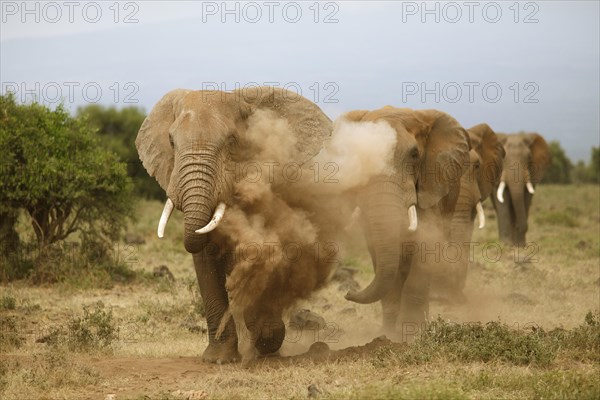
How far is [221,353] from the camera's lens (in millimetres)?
11227

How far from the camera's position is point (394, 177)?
12.5m

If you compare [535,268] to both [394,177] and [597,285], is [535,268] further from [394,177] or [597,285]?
[394,177]

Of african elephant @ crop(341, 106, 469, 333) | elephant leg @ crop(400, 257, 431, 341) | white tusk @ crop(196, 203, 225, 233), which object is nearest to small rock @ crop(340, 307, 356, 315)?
african elephant @ crop(341, 106, 469, 333)

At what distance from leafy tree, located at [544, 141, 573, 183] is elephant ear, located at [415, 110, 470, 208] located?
5553 cm

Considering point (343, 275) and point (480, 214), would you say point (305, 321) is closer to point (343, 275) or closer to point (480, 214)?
point (343, 275)

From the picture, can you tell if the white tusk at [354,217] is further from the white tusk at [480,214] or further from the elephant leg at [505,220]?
the elephant leg at [505,220]

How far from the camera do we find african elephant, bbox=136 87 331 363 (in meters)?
10.2

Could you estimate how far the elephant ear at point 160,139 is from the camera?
1129 centimetres

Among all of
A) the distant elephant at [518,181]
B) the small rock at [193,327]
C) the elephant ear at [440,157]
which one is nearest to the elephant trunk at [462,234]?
the elephant ear at [440,157]

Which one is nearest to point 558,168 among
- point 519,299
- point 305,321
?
point 519,299

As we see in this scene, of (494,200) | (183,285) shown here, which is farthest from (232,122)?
(494,200)

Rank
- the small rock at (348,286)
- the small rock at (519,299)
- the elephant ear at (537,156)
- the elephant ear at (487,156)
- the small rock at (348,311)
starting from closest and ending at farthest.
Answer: the small rock at (348,311) → the small rock at (519,299) → the small rock at (348,286) → the elephant ear at (487,156) → the elephant ear at (537,156)

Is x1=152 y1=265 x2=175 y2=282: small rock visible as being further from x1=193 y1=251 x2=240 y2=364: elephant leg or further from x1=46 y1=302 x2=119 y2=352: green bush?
x1=193 y1=251 x2=240 y2=364: elephant leg

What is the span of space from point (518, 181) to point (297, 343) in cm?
1517
